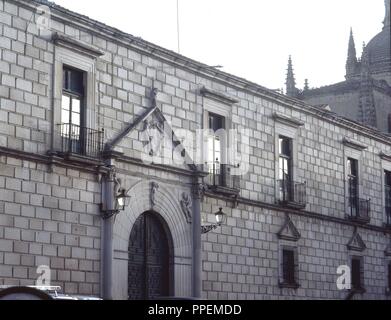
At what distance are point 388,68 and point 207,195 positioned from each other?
189 feet

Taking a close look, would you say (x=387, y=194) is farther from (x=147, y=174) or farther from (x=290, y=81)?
(x=290, y=81)

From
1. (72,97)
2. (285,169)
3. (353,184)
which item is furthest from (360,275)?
(72,97)

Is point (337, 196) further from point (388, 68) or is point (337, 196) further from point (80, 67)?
point (388, 68)

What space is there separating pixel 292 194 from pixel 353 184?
4.97m

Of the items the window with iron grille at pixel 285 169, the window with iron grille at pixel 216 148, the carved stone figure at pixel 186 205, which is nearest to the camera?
the carved stone figure at pixel 186 205

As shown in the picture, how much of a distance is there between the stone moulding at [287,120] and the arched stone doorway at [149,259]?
677cm

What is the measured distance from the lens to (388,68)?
3066 inches

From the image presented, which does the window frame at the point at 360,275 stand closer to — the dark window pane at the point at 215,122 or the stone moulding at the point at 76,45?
the dark window pane at the point at 215,122

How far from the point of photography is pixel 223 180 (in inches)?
961

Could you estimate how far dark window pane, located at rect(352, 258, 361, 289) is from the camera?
30.5 meters

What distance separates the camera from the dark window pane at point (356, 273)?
30469 mm

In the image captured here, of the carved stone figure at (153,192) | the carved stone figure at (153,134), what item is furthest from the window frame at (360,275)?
the carved stone figure at (153,134)
